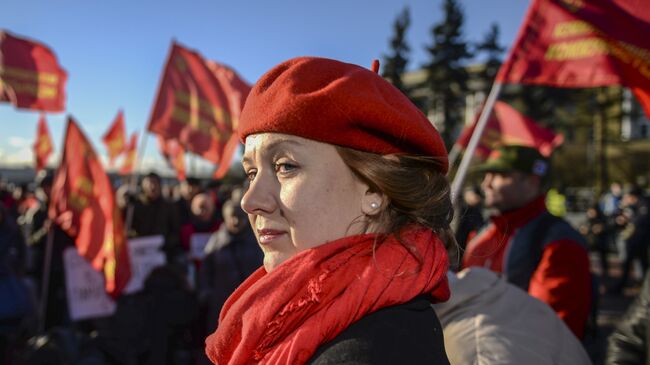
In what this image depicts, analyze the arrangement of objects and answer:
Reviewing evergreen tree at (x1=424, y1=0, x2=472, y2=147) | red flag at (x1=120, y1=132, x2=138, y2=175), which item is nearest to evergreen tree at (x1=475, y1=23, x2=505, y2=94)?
evergreen tree at (x1=424, y1=0, x2=472, y2=147)

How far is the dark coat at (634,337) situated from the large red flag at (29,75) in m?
7.76

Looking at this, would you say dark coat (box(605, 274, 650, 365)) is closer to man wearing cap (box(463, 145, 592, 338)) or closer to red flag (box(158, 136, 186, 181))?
man wearing cap (box(463, 145, 592, 338))

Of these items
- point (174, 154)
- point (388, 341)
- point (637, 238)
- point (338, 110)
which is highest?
point (338, 110)

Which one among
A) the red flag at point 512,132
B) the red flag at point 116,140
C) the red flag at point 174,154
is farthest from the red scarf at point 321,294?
the red flag at point 116,140

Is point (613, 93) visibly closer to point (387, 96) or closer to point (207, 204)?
point (207, 204)

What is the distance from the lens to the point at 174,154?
1408cm

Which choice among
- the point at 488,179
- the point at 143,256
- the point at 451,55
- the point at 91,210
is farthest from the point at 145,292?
the point at 451,55

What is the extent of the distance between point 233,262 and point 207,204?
2.33m

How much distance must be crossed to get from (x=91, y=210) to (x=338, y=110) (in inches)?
167

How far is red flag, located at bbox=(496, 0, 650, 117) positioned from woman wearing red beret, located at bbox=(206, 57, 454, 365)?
2602mm

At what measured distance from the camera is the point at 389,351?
3.27 ft

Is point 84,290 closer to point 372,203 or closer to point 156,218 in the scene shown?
point 156,218

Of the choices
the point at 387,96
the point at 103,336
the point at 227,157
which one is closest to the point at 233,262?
the point at 103,336

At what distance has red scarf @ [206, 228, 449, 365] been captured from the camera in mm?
1067
